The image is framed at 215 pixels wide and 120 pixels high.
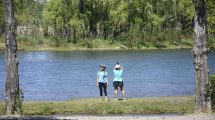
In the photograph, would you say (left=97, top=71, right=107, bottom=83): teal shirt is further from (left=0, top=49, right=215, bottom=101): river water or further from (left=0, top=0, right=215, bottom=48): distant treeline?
(left=0, top=0, right=215, bottom=48): distant treeline

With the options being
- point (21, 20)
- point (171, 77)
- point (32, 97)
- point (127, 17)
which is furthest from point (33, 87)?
point (21, 20)

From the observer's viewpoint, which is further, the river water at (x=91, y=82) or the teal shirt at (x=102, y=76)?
the river water at (x=91, y=82)

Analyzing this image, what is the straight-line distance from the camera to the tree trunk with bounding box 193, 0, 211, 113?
2331cm

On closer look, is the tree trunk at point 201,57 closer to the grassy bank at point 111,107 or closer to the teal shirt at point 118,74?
the grassy bank at point 111,107

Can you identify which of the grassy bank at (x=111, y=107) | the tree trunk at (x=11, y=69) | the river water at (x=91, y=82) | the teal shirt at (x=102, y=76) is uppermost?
the tree trunk at (x=11, y=69)

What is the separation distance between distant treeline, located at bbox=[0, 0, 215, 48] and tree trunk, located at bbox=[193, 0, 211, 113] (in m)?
105

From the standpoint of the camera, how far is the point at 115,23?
13362 cm

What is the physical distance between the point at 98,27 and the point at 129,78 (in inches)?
3237

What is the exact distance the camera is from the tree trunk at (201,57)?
23312 mm

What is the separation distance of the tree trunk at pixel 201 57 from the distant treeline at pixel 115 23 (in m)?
105

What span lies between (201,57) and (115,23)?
110474 millimetres

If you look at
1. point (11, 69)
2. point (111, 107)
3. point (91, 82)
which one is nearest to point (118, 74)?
point (111, 107)

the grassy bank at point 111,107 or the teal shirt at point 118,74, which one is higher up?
the teal shirt at point 118,74

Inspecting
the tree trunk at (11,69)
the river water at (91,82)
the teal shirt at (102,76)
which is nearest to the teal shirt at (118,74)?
the teal shirt at (102,76)
